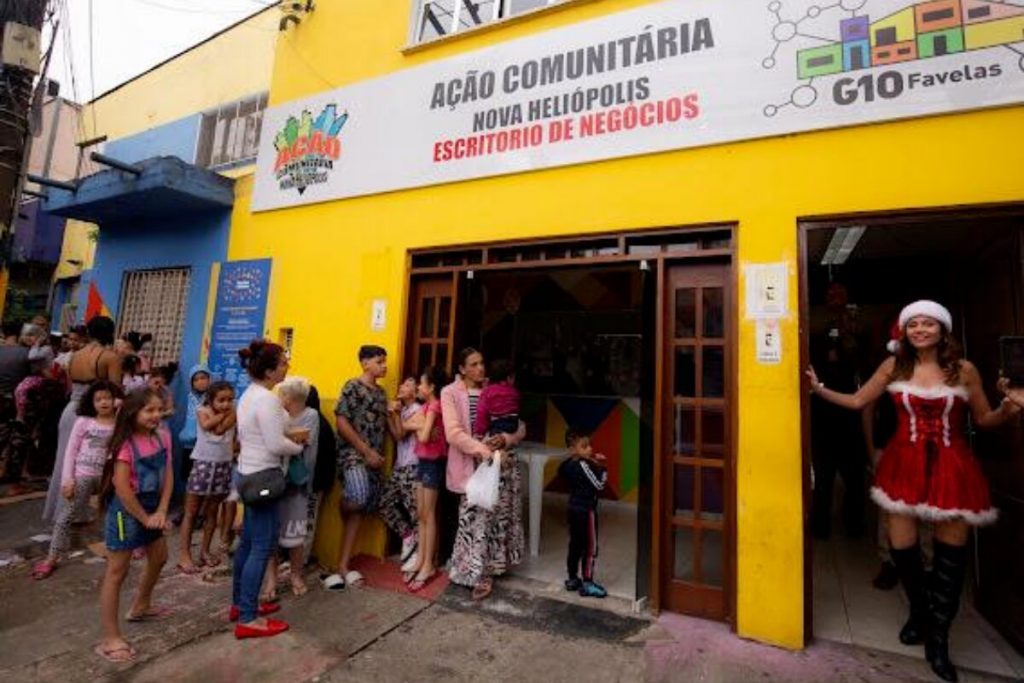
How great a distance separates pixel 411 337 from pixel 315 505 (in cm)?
163

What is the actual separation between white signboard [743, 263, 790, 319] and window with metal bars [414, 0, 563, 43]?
3.47 m

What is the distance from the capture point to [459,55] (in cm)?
486

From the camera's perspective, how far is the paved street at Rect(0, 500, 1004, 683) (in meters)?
2.98

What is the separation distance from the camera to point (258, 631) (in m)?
3.38

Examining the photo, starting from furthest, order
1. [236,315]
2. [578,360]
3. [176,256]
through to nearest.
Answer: [578,360]
[176,256]
[236,315]

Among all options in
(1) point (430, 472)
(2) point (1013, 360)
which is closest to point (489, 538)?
(1) point (430, 472)

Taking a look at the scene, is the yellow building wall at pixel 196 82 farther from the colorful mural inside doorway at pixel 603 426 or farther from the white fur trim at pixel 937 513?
the white fur trim at pixel 937 513

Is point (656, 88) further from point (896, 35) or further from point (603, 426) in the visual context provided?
point (603, 426)

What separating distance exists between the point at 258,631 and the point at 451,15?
5.56 m

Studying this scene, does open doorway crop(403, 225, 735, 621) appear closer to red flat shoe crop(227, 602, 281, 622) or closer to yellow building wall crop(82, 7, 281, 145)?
red flat shoe crop(227, 602, 281, 622)

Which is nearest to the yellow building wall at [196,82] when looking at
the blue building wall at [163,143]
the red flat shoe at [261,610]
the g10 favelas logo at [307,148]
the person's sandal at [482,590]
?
the blue building wall at [163,143]

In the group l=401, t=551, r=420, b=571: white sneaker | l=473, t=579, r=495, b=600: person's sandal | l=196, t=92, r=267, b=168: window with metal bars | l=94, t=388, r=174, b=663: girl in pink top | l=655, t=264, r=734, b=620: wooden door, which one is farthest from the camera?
l=196, t=92, r=267, b=168: window with metal bars

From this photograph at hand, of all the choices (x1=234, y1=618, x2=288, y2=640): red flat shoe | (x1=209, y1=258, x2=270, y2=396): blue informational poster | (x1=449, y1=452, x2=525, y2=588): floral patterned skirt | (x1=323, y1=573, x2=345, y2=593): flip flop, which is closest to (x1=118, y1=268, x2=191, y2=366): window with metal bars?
(x1=209, y1=258, x2=270, y2=396): blue informational poster

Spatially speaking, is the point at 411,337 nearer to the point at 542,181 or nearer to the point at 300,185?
the point at 542,181
